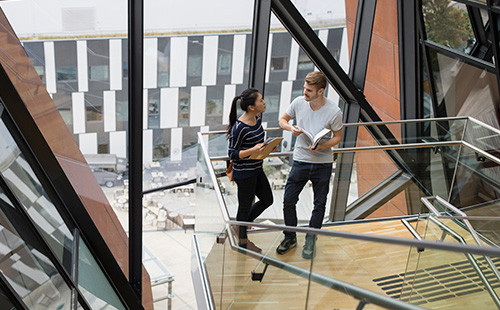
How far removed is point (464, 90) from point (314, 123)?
447 centimetres

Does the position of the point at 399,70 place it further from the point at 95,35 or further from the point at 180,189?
the point at 95,35

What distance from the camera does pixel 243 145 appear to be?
16.7 ft

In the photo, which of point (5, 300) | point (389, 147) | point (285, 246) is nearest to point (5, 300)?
point (5, 300)

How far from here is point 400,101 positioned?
954 centimetres

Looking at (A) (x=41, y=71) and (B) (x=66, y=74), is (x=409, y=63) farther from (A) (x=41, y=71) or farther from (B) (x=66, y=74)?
(A) (x=41, y=71)

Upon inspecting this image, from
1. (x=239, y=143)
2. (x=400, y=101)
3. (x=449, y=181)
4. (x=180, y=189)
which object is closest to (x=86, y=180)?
(x=239, y=143)

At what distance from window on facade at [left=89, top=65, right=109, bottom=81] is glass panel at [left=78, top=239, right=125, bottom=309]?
224 cm

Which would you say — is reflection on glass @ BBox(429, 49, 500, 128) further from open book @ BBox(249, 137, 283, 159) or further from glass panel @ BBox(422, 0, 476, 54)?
open book @ BBox(249, 137, 283, 159)

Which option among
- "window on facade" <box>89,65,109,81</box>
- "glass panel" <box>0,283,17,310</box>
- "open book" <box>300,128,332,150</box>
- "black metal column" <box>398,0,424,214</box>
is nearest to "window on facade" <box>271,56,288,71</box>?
"black metal column" <box>398,0,424,214</box>

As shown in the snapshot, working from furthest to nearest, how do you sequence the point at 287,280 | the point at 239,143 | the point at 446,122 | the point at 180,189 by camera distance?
1. the point at 180,189
2. the point at 446,122
3. the point at 239,143
4. the point at 287,280

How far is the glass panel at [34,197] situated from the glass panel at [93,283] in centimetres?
27

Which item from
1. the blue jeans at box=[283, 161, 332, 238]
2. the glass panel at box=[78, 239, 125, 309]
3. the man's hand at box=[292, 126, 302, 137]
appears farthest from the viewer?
the glass panel at box=[78, 239, 125, 309]

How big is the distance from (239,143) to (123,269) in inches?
113

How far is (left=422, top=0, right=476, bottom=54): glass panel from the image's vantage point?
8.01m
